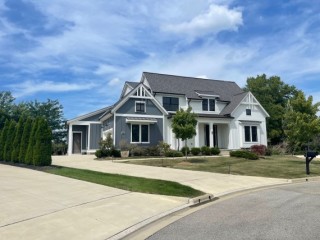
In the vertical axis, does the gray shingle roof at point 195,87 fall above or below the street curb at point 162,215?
above

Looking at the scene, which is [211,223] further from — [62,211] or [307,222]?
[62,211]

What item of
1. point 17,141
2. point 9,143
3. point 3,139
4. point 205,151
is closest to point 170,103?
point 205,151

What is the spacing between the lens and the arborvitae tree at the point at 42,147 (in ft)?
64.2

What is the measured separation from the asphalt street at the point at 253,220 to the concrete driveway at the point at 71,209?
1.17m

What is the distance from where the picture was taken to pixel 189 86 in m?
36.4

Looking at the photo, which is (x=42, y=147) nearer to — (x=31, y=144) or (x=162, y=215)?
(x=31, y=144)

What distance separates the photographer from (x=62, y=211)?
793cm

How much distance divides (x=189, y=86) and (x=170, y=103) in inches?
167

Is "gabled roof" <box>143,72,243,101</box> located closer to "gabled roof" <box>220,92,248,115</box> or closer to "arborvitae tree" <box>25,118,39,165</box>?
"gabled roof" <box>220,92,248,115</box>

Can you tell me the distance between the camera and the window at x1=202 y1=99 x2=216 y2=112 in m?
35.2

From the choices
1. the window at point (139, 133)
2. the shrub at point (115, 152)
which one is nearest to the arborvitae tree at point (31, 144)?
the shrub at point (115, 152)

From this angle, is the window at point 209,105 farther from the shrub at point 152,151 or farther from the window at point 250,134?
the shrub at point 152,151

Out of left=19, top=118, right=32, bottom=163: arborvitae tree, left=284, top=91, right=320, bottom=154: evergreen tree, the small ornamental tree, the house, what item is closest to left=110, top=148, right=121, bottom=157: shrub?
the house

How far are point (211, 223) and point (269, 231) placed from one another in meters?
1.36
